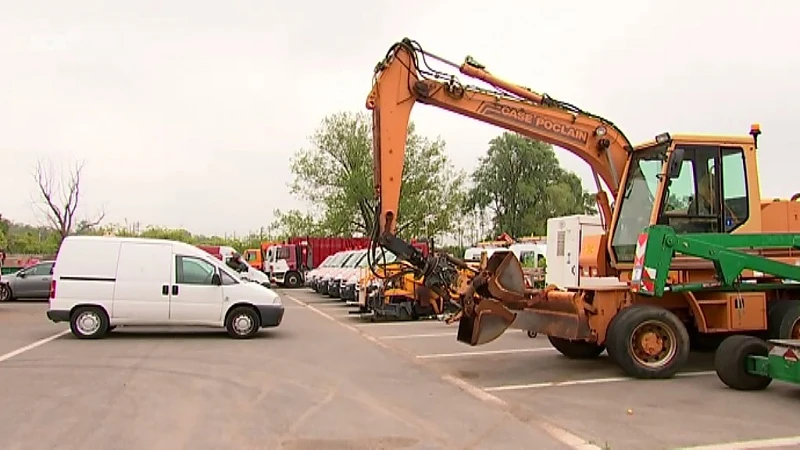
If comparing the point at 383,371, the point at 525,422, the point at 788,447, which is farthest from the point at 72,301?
the point at 788,447

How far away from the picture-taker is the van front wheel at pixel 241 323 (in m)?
14.9

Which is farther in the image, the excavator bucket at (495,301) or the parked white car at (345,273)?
the parked white car at (345,273)

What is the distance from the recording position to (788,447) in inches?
255

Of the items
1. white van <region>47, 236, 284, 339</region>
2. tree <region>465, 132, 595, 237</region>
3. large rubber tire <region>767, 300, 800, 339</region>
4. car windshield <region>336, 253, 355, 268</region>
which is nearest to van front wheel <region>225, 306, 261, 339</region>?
white van <region>47, 236, 284, 339</region>

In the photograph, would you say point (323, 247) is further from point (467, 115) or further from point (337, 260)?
point (467, 115)

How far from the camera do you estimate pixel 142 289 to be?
14648 millimetres

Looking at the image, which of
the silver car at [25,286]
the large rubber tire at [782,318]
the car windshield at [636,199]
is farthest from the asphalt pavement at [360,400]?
the silver car at [25,286]

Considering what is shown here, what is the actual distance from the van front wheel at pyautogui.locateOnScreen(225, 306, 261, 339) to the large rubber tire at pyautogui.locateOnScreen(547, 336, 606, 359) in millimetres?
6373

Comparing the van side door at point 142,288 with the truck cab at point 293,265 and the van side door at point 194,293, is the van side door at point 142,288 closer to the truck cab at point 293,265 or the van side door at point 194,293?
the van side door at point 194,293

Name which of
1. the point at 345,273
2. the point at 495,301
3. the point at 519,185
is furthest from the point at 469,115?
the point at 519,185

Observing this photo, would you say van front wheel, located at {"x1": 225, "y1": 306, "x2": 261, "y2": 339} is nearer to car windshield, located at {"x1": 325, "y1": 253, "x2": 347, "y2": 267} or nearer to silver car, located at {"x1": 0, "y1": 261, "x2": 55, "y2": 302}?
car windshield, located at {"x1": 325, "y1": 253, "x2": 347, "y2": 267}

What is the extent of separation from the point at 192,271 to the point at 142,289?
1041mm

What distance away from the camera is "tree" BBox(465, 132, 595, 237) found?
55.3 metres

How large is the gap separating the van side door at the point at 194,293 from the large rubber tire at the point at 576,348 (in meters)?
7.00
